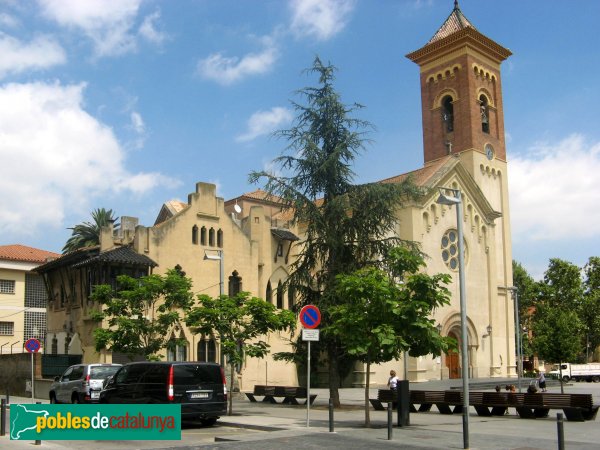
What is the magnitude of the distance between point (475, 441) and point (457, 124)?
43.2m

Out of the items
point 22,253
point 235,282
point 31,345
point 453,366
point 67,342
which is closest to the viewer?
point 31,345

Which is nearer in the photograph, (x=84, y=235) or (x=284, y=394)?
(x=284, y=394)

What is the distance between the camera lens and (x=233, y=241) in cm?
4019

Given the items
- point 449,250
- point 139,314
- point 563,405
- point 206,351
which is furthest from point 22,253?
point 563,405

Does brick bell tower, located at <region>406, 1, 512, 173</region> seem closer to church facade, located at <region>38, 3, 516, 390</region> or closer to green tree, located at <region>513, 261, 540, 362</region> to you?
church facade, located at <region>38, 3, 516, 390</region>

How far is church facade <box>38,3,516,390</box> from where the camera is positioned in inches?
1442

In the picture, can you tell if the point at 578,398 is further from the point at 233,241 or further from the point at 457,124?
the point at 457,124

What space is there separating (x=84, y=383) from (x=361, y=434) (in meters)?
10.6

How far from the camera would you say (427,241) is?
1898 inches

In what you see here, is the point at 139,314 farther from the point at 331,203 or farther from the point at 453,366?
the point at 453,366

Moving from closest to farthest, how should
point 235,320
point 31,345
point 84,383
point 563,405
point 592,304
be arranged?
point 563,405
point 84,383
point 235,320
point 31,345
point 592,304

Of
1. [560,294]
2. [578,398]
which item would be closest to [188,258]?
[578,398]

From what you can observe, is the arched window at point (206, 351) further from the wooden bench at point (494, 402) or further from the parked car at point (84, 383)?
the wooden bench at point (494, 402)

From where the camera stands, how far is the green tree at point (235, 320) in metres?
24.4
